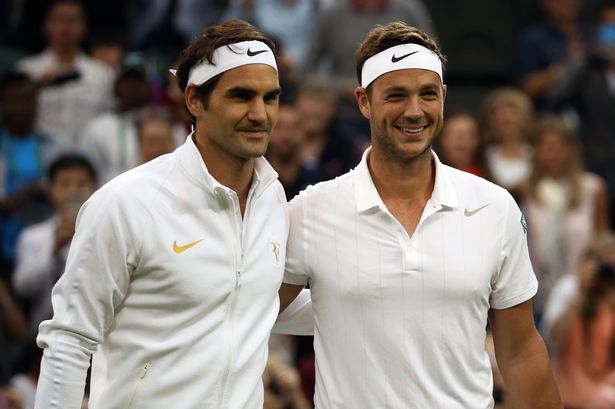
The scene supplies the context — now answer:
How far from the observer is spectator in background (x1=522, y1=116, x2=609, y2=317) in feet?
31.6

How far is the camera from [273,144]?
9.06 m

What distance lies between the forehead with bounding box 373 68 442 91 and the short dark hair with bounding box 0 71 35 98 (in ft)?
16.3

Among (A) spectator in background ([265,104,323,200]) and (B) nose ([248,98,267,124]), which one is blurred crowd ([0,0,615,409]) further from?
(B) nose ([248,98,267,124])

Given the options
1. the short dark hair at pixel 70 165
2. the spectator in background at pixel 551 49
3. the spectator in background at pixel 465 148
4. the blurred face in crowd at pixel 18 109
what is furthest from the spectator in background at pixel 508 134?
the blurred face in crowd at pixel 18 109

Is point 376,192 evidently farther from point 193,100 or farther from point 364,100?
point 193,100

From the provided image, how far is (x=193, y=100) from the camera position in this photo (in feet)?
16.5

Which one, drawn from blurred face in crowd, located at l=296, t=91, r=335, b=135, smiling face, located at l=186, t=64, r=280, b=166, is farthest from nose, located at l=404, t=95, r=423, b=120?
blurred face in crowd, located at l=296, t=91, r=335, b=135

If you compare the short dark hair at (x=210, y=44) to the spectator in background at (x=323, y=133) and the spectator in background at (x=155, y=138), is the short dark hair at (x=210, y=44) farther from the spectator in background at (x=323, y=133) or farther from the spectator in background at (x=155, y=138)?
the spectator in background at (x=323, y=133)

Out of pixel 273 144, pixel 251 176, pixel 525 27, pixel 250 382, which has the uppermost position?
pixel 525 27

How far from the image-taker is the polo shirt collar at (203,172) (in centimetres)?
493

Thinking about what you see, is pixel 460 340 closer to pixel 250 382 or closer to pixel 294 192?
pixel 250 382

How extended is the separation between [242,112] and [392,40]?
65 cm

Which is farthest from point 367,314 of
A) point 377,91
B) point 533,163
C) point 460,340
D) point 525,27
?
point 525,27

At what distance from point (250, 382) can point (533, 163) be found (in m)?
5.18
